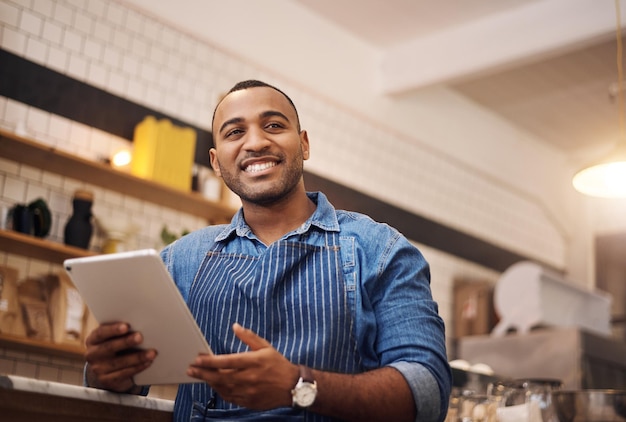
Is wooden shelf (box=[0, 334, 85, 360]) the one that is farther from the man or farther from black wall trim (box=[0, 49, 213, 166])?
the man

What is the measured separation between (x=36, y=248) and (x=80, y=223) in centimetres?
27

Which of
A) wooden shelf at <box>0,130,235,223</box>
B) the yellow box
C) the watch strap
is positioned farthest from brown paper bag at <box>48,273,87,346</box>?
the watch strap

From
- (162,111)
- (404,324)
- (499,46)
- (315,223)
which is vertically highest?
(499,46)

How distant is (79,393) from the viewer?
165 cm

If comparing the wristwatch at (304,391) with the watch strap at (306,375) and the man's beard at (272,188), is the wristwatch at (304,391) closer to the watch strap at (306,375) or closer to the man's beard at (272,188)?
the watch strap at (306,375)

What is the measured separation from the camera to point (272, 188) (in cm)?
202

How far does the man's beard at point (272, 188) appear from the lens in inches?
79.9

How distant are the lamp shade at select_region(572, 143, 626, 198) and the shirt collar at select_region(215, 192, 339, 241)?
271 centimetres

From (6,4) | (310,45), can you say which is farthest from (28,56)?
(310,45)

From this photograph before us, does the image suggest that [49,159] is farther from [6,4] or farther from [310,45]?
[310,45]

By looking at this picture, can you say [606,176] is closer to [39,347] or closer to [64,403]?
[39,347]

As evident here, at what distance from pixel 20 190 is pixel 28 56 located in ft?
2.26

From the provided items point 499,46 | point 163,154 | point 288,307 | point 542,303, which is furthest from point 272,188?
point 542,303

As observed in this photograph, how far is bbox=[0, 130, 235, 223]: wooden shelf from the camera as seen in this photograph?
408 centimetres
